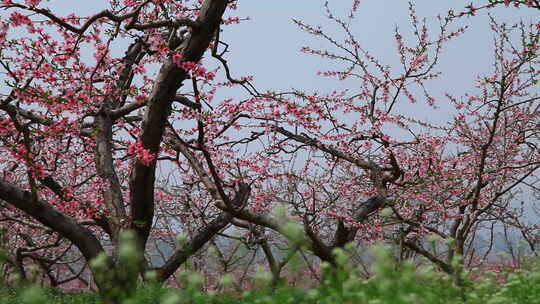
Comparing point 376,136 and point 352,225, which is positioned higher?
point 376,136

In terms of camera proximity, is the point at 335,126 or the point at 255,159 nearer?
the point at 335,126

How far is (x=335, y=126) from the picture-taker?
7.94m

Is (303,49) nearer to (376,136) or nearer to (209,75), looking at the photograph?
(376,136)

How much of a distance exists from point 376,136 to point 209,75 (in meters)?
3.86

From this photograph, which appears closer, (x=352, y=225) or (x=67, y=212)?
(x=67, y=212)

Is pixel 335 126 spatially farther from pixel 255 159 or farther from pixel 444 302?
pixel 444 302

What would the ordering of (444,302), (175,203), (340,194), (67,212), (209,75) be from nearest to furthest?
(444,302)
(209,75)
(67,212)
(340,194)
(175,203)

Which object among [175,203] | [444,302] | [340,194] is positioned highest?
[175,203]

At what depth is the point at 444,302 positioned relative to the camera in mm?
3680

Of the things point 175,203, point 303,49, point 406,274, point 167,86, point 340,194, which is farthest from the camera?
point 175,203

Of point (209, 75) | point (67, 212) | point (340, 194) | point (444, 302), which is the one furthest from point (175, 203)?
point (444, 302)

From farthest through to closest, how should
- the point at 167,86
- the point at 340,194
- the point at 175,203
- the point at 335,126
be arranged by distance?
the point at 175,203, the point at 340,194, the point at 335,126, the point at 167,86

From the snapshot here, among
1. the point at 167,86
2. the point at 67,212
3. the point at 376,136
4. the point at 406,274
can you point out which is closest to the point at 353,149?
the point at 376,136

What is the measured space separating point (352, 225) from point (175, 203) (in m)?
6.51
